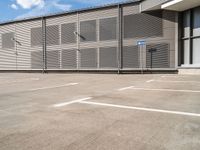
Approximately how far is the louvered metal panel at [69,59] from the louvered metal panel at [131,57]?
5102mm

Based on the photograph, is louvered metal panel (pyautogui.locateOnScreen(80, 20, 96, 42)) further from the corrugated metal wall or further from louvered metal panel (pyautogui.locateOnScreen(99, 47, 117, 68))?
louvered metal panel (pyautogui.locateOnScreen(99, 47, 117, 68))

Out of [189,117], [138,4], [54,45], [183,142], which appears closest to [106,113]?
[189,117]

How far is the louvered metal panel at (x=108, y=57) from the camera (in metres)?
20.0

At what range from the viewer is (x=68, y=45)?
2209 cm

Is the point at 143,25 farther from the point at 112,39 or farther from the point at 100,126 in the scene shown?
the point at 100,126

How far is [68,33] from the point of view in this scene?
22.1 m

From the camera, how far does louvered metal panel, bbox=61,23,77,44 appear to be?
21.8m

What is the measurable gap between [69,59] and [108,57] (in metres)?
4.27

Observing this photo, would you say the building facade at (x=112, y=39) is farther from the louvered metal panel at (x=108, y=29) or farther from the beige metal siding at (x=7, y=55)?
the beige metal siding at (x=7, y=55)

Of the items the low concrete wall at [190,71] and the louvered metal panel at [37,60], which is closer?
the low concrete wall at [190,71]

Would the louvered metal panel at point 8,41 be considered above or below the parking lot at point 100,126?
above

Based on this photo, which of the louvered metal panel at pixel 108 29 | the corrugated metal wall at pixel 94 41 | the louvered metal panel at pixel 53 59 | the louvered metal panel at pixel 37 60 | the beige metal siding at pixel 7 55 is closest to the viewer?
the corrugated metal wall at pixel 94 41

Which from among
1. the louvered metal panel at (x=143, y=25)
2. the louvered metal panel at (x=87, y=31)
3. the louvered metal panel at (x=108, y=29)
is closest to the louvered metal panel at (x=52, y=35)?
the louvered metal panel at (x=87, y=31)

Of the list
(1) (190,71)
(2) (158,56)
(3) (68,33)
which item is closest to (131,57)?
(2) (158,56)
